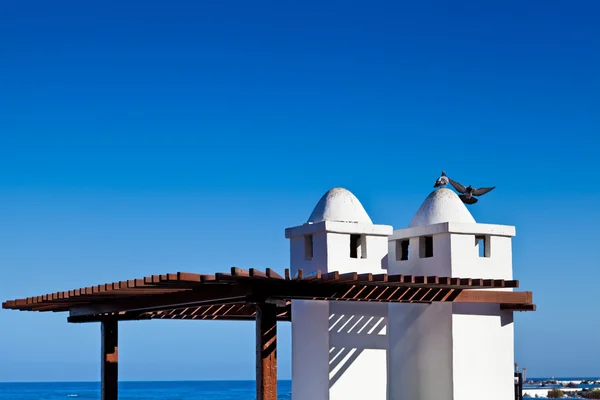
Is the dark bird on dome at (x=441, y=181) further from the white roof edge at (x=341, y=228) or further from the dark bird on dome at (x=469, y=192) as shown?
the white roof edge at (x=341, y=228)

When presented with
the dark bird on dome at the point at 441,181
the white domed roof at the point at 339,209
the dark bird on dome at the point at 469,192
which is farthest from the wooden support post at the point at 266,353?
the dark bird on dome at the point at 469,192

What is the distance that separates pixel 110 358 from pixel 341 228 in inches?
234

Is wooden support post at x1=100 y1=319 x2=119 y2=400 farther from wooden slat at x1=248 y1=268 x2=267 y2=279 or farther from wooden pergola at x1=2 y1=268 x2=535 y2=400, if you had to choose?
wooden slat at x1=248 y1=268 x2=267 y2=279

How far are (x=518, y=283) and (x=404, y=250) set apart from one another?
3.20 m

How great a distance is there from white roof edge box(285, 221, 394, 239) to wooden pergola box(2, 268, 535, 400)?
165 centimetres

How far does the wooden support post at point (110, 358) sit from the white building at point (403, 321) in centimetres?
429

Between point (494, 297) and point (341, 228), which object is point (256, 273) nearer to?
point (341, 228)

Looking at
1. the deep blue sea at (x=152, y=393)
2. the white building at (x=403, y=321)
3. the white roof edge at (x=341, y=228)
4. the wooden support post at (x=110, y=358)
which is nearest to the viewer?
the white building at (x=403, y=321)

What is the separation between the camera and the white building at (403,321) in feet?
58.3

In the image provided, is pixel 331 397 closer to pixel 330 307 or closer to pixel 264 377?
pixel 330 307

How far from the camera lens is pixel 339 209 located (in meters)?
18.8

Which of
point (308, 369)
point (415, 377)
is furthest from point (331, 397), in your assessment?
point (415, 377)

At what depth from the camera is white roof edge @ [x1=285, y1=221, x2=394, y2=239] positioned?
18188mm

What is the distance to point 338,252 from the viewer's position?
1827 centimetres
